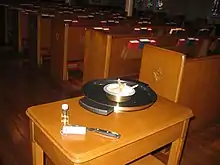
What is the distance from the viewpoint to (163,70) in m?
2.07

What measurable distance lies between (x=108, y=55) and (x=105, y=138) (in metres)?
1.79

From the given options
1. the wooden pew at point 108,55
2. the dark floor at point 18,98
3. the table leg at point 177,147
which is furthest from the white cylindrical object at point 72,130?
the wooden pew at point 108,55

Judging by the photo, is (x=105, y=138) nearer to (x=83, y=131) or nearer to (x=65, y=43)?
(x=83, y=131)

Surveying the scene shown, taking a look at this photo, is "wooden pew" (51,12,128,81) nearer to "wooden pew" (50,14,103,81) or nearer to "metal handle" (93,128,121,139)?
"wooden pew" (50,14,103,81)

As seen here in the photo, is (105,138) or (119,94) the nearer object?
(105,138)

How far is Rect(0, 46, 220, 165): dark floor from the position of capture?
2.13 m

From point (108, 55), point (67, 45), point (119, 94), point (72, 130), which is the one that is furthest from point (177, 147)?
point (67, 45)

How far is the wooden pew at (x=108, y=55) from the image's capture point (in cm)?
277

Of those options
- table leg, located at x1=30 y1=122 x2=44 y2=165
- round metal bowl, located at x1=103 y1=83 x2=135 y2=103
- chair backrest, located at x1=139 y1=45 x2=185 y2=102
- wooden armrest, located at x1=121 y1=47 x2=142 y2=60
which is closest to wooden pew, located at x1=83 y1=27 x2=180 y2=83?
wooden armrest, located at x1=121 y1=47 x2=142 y2=60

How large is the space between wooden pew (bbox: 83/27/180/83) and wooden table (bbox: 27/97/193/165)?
1440 millimetres

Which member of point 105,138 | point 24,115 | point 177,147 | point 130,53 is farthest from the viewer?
point 130,53

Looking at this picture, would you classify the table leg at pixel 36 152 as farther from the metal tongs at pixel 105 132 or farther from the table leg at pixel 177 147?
the table leg at pixel 177 147

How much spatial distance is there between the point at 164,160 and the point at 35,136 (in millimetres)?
1261

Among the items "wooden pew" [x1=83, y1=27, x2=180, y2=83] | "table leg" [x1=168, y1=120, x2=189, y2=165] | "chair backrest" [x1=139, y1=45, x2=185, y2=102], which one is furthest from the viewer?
"wooden pew" [x1=83, y1=27, x2=180, y2=83]
